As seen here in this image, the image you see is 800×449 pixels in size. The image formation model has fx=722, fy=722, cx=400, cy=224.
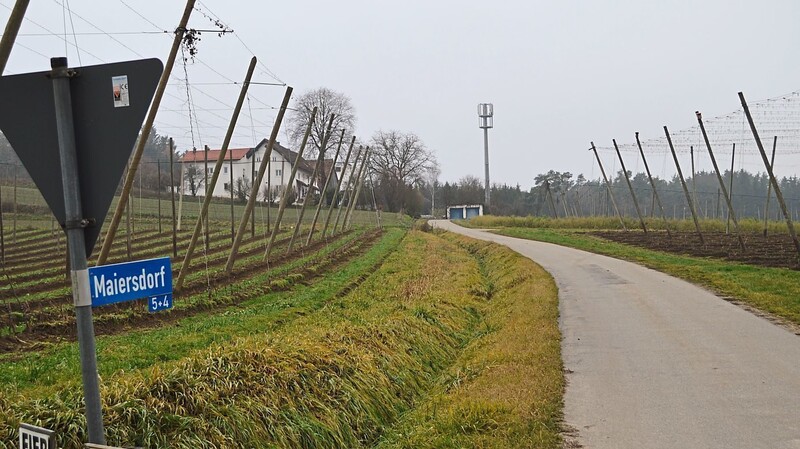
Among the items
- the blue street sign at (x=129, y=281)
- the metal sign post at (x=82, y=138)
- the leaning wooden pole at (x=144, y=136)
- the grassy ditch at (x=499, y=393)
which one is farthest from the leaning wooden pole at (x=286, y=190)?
the metal sign post at (x=82, y=138)

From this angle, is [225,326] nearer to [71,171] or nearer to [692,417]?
[692,417]

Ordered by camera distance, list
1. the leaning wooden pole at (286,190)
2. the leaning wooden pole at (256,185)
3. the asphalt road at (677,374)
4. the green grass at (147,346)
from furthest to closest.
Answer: the leaning wooden pole at (286,190)
the leaning wooden pole at (256,185)
the green grass at (147,346)
the asphalt road at (677,374)

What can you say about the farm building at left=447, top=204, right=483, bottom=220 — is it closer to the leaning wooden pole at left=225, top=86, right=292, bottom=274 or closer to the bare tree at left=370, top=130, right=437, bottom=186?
the bare tree at left=370, top=130, right=437, bottom=186

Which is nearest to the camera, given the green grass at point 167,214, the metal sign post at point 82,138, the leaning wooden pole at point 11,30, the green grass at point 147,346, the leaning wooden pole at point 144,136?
the metal sign post at point 82,138

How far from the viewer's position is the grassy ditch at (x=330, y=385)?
6266 mm

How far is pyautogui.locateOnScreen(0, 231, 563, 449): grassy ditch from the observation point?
→ 627 centimetres

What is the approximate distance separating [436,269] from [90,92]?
22.9m

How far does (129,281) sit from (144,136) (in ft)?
44.8

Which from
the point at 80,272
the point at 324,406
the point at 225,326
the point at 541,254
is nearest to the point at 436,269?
the point at 541,254

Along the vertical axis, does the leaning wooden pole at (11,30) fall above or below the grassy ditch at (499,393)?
above

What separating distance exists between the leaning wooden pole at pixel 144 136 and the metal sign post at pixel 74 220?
1181 cm

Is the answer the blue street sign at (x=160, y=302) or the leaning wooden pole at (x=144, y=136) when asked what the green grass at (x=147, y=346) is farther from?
the blue street sign at (x=160, y=302)

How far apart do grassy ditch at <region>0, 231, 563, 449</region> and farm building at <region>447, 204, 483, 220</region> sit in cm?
9573

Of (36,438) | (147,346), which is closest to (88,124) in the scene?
(36,438)
